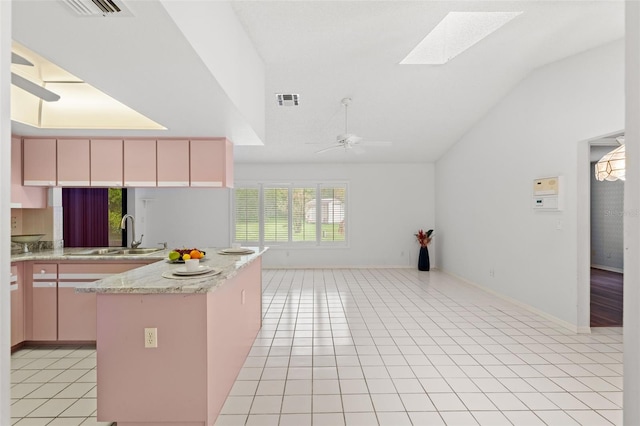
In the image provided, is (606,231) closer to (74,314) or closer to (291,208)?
(291,208)

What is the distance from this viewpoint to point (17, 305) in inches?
130

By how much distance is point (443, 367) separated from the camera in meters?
2.98

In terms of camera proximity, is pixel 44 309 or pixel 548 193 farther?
pixel 548 193

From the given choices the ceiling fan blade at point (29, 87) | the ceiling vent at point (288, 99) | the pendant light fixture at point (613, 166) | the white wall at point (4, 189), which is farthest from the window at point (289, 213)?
the white wall at point (4, 189)

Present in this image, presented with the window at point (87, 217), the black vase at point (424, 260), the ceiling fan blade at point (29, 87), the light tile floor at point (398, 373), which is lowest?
the light tile floor at point (398, 373)

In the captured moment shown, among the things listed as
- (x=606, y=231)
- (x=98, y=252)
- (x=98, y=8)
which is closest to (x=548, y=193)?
(x=98, y=8)

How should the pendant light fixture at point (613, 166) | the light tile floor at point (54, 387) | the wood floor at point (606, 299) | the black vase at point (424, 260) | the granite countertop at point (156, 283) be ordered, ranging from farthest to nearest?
the black vase at point (424, 260) < the wood floor at point (606, 299) < the pendant light fixture at point (613, 166) < the light tile floor at point (54, 387) < the granite countertop at point (156, 283)

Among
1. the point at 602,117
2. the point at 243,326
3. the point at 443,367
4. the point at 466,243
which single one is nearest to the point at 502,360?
the point at 443,367

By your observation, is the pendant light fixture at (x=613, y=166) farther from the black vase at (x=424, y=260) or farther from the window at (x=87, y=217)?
the window at (x=87, y=217)

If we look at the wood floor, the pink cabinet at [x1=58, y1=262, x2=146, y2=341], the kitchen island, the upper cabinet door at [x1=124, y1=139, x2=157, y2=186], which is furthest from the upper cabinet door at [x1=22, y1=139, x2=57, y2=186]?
the wood floor

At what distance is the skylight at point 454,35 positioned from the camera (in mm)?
3480

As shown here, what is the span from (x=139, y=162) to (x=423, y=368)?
3.82m

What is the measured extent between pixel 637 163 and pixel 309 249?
7560mm

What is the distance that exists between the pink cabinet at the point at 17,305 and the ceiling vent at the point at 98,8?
300 centimetres
